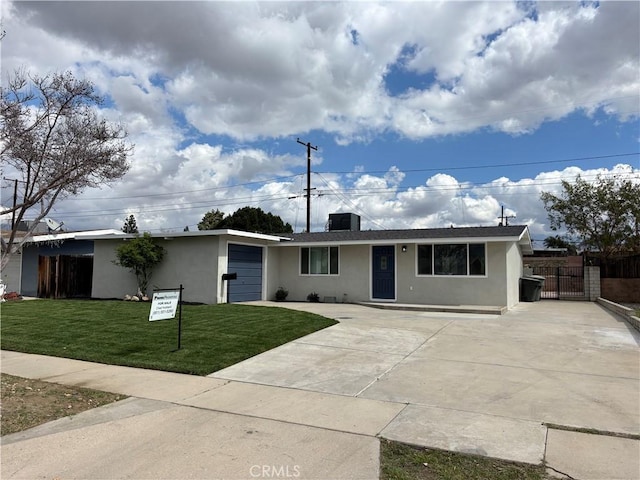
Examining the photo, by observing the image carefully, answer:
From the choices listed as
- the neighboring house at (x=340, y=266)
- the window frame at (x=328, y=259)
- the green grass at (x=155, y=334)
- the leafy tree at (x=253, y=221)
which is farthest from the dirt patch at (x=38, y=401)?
the leafy tree at (x=253, y=221)

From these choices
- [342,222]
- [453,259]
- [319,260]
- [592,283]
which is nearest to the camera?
[453,259]

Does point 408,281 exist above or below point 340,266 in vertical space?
below

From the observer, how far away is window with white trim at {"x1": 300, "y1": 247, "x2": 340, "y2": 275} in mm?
19516

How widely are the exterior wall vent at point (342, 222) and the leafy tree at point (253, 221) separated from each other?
24.9m

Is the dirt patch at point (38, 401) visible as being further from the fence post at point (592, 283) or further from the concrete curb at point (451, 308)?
the fence post at point (592, 283)

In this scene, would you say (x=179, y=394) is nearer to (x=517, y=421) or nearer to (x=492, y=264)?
(x=517, y=421)

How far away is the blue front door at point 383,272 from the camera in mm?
18344

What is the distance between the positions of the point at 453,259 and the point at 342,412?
1287 cm

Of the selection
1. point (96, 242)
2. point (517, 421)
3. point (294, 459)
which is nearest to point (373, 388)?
point (517, 421)

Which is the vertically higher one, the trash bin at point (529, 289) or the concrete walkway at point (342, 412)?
the trash bin at point (529, 289)

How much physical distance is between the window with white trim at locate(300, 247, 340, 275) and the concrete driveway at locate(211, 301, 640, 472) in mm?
7452

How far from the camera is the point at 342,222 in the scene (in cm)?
2462

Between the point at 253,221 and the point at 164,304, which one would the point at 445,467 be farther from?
the point at 253,221

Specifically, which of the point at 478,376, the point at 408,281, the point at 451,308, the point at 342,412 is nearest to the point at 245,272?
the point at 408,281
